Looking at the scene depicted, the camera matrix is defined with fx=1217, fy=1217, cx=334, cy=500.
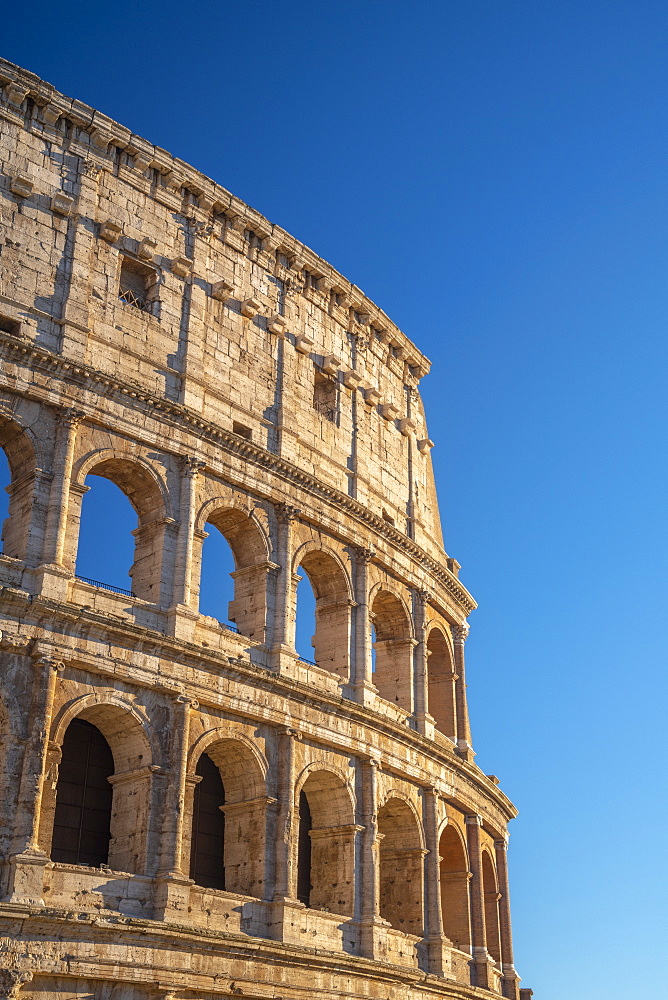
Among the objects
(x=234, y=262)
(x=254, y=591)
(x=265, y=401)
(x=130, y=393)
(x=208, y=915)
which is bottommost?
(x=208, y=915)

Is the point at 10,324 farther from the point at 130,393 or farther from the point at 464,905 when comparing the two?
the point at 464,905

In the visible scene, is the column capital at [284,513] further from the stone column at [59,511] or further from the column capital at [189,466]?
the stone column at [59,511]

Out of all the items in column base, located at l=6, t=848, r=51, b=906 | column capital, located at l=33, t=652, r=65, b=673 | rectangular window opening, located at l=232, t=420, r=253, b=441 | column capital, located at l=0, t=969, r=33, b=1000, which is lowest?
column capital, located at l=0, t=969, r=33, b=1000

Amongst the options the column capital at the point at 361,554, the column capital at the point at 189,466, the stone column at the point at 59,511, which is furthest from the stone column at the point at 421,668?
the stone column at the point at 59,511

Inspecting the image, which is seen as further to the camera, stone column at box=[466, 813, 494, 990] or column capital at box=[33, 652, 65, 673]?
stone column at box=[466, 813, 494, 990]

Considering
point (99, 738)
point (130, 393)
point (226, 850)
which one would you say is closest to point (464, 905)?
point (226, 850)

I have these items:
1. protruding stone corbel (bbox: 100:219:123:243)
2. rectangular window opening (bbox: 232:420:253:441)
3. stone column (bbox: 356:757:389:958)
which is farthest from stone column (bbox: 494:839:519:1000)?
protruding stone corbel (bbox: 100:219:123:243)

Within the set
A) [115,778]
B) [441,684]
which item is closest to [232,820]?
[115,778]

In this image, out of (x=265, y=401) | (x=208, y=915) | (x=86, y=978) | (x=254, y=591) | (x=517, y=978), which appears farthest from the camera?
(x=517, y=978)

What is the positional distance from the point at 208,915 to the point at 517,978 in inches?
476

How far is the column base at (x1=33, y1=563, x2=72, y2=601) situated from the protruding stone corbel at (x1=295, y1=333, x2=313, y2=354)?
884 centimetres

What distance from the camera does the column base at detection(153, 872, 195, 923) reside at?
60.8 feet

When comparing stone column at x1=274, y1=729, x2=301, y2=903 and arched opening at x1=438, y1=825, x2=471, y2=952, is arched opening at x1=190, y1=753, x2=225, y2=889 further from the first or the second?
arched opening at x1=438, y1=825, x2=471, y2=952

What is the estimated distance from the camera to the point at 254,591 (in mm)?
23016
